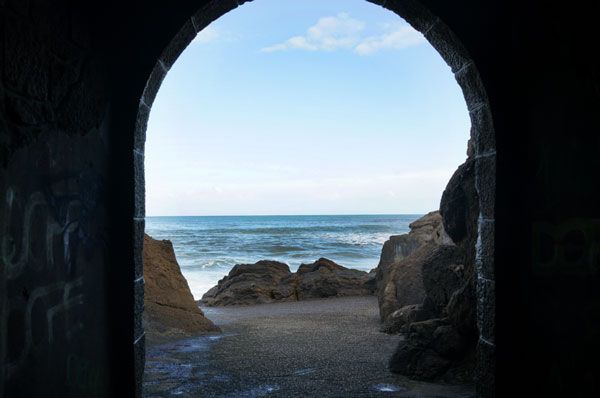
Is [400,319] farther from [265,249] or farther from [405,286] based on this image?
[265,249]

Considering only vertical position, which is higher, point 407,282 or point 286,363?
point 407,282

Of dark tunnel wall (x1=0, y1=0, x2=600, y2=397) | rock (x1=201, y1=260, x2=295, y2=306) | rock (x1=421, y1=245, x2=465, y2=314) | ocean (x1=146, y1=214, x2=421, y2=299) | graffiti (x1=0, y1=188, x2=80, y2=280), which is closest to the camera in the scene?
graffiti (x1=0, y1=188, x2=80, y2=280)

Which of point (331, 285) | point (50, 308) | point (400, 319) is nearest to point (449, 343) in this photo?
point (400, 319)

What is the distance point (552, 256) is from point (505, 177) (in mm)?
559

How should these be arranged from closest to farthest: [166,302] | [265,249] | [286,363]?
[286,363]
[166,302]
[265,249]

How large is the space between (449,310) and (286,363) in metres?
1.67

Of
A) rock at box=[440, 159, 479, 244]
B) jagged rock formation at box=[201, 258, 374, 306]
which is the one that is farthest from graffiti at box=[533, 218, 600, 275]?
jagged rock formation at box=[201, 258, 374, 306]

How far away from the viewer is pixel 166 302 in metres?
7.22

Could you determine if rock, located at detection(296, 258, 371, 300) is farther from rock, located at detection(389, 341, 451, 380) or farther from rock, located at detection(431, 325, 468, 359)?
rock, located at detection(431, 325, 468, 359)

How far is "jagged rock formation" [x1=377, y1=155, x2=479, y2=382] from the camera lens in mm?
4445

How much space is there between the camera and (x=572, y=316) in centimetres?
305

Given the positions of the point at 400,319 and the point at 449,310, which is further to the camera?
the point at 400,319

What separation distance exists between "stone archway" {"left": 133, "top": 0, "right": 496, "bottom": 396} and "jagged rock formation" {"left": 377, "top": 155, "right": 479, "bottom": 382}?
47.6 inches

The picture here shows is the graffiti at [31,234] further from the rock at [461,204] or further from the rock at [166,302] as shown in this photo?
the rock at [166,302]
